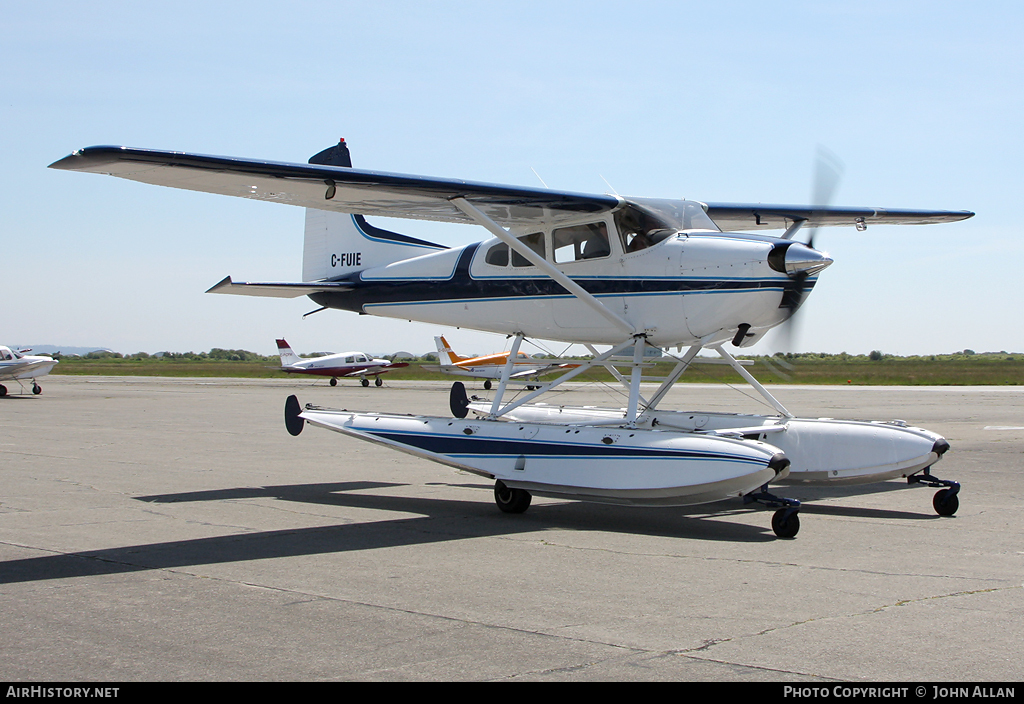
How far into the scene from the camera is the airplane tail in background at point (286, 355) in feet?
175

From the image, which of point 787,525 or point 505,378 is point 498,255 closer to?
point 505,378

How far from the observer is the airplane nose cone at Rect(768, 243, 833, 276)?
29.7 feet

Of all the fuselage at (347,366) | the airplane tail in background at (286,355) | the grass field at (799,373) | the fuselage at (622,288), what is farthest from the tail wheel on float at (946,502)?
the airplane tail in background at (286,355)

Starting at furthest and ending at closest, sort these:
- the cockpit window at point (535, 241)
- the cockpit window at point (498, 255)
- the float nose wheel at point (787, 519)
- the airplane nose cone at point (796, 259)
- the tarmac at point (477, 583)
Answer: the cockpit window at point (498, 255) < the cockpit window at point (535, 241) < the airplane nose cone at point (796, 259) < the float nose wheel at point (787, 519) < the tarmac at point (477, 583)

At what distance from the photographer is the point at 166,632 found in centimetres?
477

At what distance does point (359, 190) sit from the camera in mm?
9258

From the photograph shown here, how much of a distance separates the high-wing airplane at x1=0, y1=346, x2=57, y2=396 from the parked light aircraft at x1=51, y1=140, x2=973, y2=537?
2704 cm

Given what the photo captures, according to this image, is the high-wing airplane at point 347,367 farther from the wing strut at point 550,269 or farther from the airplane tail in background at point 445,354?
the wing strut at point 550,269

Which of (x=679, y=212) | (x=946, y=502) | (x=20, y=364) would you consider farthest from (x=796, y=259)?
(x=20, y=364)

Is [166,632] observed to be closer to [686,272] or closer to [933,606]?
[933,606]

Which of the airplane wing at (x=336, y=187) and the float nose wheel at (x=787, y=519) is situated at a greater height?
the airplane wing at (x=336, y=187)

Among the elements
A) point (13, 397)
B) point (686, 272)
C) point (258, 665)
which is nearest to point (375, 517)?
point (686, 272)

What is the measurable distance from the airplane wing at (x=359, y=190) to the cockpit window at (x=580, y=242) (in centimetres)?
18

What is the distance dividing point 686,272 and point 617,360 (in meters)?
1.56
